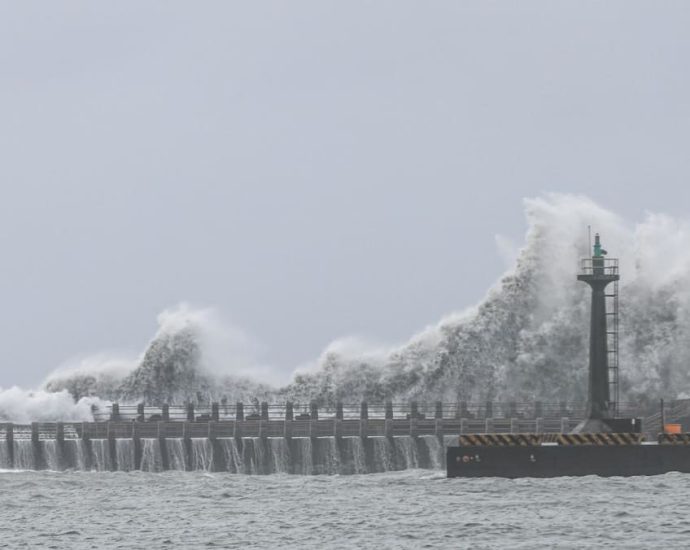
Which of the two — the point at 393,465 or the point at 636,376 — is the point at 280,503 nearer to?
the point at 393,465

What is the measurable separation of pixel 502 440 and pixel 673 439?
533cm

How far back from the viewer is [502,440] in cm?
6794

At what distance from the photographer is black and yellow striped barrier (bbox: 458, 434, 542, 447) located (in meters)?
67.8

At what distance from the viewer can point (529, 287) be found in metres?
106

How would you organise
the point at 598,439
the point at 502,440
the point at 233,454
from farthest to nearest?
the point at 233,454 → the point at 502,440 → the point at 598,439

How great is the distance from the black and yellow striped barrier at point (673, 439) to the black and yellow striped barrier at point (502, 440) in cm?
382

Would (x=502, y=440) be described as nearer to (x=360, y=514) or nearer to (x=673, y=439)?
(x=673, y=439)

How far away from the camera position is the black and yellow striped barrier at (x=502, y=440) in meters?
67.8

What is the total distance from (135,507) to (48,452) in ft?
83.6

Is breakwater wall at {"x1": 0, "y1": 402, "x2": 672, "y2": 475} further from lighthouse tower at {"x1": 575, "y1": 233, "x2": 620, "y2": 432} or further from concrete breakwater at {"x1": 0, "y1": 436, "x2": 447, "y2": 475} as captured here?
lighthouse tower at {"x1": 575, "y1": 233, "x2": 620, "y2": 432}

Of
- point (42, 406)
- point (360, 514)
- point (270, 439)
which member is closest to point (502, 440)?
point (360, 514)

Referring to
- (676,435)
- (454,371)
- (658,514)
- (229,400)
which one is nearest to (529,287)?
(454,371)

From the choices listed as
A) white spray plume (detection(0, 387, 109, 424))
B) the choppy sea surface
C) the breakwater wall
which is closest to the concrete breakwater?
the breakwater wall

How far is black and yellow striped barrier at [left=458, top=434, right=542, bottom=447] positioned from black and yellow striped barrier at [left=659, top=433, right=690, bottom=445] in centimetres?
382
